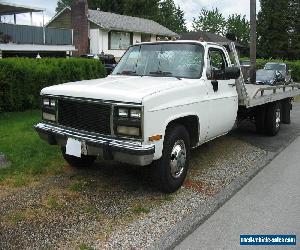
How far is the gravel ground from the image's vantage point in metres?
3.97

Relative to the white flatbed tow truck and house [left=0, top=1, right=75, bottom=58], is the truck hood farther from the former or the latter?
house [left=0, top=1, right=75, bottom=58]

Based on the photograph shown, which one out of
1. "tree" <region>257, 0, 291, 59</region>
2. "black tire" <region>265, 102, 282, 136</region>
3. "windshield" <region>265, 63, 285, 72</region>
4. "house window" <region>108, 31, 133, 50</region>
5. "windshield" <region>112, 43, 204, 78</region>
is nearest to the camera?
"windshield" <region>112, 43, 204, 78</region>

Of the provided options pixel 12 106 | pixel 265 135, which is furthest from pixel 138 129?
pixel 12 106

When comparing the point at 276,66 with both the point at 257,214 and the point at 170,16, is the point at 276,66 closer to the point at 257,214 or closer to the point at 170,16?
the point at 257,214

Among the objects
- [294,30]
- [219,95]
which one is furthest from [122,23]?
[219,95]

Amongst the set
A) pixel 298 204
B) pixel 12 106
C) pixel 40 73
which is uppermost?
pixel 40 73

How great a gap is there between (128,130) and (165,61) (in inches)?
75.4

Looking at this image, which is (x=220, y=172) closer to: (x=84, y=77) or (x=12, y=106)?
(x=12, y=106)

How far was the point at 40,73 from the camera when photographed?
1125 centimetres

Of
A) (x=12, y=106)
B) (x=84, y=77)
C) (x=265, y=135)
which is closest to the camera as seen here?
(x=265, y=135)

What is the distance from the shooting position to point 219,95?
6262 millimetres

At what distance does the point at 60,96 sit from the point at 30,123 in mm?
4550

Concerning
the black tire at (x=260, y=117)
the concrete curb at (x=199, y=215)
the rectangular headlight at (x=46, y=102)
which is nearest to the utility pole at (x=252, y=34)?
the black tire at (x=260, y=117)

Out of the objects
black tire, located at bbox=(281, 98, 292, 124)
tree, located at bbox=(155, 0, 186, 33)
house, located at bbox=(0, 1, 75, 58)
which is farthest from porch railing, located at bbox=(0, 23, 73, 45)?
tree, located at bbox=(155, 0, 186, 33)
